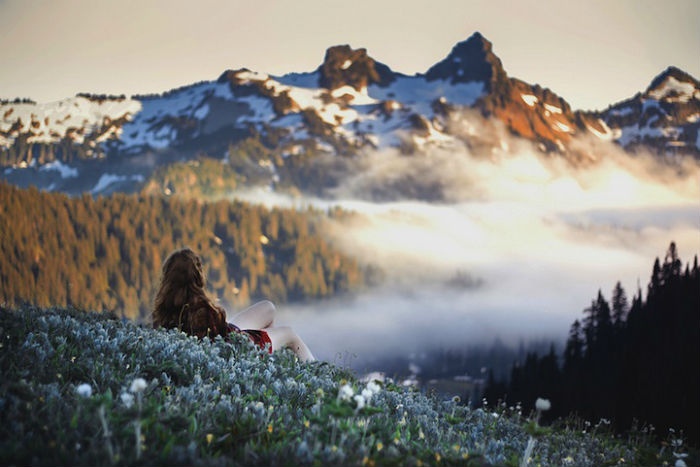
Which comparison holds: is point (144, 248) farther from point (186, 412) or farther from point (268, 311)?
point (186, 412)

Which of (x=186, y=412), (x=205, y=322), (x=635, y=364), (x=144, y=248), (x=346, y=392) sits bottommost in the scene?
(x=144, y=248)

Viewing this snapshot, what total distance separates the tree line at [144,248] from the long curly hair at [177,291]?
69.5m

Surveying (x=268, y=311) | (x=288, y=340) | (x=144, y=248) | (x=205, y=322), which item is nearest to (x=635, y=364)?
(x=268, y=311)

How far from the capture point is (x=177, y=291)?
7480 millimetres

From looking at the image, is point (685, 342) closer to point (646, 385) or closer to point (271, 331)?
point (646, 385)

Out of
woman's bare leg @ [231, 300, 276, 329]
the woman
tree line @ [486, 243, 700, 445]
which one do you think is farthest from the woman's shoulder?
tree line @ [486, 243, 700, 445]

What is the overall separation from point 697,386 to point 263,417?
26679mm

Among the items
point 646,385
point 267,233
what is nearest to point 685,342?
point 646,385

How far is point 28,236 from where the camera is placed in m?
102

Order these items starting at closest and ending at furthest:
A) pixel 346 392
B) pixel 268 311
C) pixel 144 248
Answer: pixel 346 392
pixel 268 311
pixel 144 248

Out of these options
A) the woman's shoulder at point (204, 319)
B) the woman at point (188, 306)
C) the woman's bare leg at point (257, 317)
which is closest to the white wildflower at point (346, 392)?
the woman at point (188, 306)

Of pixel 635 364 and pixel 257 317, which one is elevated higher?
pixel 257 317

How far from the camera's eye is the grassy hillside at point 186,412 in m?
2.94

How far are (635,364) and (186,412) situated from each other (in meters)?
38.6
